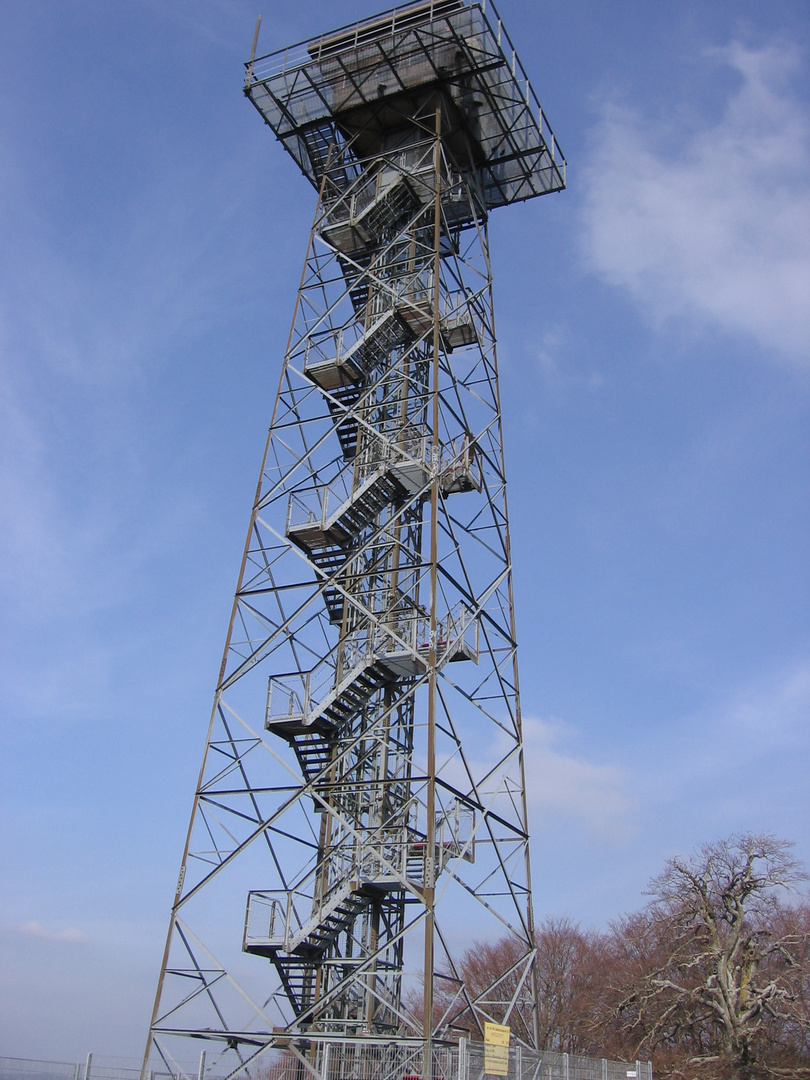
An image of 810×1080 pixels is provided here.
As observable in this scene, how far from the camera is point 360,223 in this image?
31.0m

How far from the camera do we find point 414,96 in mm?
31547

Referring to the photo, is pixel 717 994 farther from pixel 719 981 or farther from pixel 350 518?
pixel 350 518

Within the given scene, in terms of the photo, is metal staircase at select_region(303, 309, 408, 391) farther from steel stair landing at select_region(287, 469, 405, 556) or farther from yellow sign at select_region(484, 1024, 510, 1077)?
yellow sign at select_region(484, 1024, 510, 1077)

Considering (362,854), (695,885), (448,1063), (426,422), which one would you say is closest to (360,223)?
(426,422)

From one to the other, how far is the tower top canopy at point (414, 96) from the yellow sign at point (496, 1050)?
24609 mm

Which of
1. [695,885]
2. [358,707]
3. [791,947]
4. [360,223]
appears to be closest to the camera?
[358,707]

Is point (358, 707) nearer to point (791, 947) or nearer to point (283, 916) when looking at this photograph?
point (283, 916)

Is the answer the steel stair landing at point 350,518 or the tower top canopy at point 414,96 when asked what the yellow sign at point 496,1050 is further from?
the tower top canopy at point 414,96

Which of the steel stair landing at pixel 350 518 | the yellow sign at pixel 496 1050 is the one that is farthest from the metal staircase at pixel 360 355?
the yellow sign at pixel 496 1050

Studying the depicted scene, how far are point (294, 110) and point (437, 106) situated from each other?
4869 mm

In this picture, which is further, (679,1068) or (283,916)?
(679,1068)

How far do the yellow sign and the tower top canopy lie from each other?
80.7 feet

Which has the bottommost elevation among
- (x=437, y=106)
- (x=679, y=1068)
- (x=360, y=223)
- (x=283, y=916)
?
(x=679, y=1068)

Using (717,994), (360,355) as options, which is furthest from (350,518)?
(717,994)
